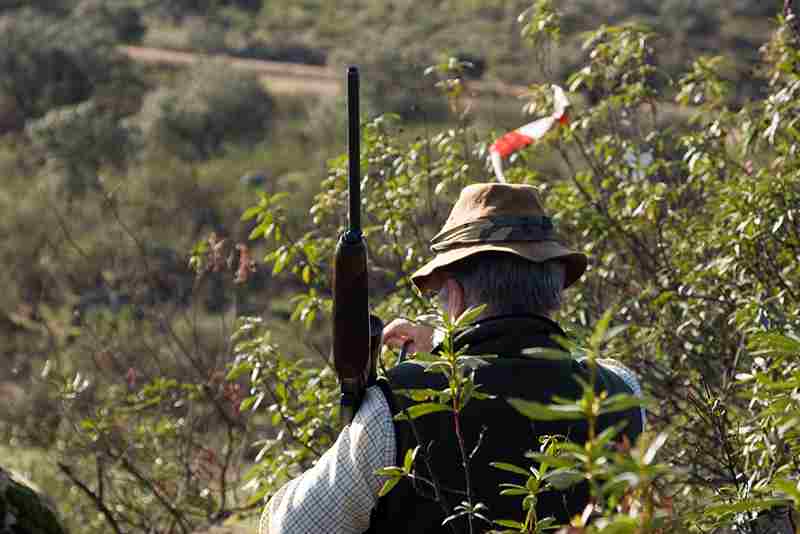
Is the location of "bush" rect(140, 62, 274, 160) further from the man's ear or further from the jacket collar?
the jacket collar

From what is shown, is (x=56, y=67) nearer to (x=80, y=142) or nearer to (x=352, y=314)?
(x=80, y=142)

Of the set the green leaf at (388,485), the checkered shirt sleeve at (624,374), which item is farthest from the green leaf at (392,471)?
the checkered shirt sleeve at (624,374)

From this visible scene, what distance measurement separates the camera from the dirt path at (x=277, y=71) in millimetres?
29594

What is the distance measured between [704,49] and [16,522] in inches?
1304

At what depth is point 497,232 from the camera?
2.75m

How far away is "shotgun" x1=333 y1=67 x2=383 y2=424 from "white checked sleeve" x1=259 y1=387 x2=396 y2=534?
32 millimetres

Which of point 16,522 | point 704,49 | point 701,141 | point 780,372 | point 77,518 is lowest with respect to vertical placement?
point 704,49

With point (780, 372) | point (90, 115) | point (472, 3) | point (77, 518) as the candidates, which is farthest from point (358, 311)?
point (472, 3)

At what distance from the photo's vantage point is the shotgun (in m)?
2.53

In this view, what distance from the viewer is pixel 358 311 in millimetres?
2551

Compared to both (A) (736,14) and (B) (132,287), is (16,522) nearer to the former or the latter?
(B) (132,287)

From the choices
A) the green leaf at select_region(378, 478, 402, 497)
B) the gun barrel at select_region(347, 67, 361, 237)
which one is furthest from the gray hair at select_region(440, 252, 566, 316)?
the green leaf at select_region(378, 478, 402, 497)

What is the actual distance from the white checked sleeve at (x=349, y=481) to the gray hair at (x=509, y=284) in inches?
12.8

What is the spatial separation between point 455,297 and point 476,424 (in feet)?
1.05
